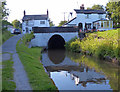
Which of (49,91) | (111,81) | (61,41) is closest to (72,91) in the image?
(49,91)

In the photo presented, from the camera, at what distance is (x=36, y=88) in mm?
8156

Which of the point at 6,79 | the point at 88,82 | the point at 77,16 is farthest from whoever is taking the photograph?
the point at 77,16

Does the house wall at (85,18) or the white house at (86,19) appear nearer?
the white house at (86,19)

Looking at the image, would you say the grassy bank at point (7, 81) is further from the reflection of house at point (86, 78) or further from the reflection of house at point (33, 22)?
the reflection of house at point (33, 22)

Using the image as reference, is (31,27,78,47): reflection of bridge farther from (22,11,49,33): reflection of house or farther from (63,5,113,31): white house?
(22,11,49,33): reflection of house

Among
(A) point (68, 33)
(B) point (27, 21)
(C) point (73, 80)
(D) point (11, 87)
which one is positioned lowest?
(C) point (73, 80)

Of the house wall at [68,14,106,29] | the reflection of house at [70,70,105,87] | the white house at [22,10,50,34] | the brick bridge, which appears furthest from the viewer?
the white house at [22,10,50,34]

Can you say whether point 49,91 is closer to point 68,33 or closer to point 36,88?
point 36,88

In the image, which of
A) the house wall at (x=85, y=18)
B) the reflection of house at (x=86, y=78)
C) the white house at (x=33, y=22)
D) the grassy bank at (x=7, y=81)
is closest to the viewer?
the grassy bank at (x=7, y=81)

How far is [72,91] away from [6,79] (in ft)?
11.9

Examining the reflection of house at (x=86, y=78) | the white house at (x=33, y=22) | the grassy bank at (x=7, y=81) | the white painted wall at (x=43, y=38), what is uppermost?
the white house at (x=33, y=22)

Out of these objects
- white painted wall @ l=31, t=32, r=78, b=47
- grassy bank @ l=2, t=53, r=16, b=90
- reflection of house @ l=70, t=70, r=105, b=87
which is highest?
white painted wall @ l=31, t=32, r=78, b=47

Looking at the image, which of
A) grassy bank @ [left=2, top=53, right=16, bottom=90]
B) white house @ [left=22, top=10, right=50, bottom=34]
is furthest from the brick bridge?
grassy bank @ [left=2, top=53, right=16, bottom=90]

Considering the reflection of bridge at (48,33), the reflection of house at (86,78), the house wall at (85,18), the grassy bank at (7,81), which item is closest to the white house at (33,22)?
the house wall at (85,18)
